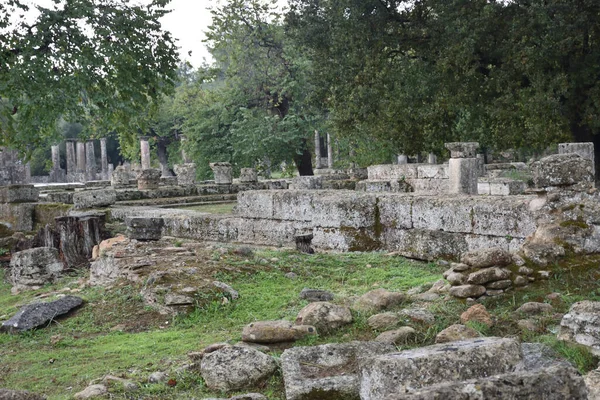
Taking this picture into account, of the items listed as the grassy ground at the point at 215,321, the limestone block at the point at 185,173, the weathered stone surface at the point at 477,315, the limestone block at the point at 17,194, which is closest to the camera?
the grassy ground at the point at 215,321

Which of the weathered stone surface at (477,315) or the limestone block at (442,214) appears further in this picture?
the limestone block at (442,214)

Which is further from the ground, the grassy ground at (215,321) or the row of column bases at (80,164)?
the row of column bases at (80,164)

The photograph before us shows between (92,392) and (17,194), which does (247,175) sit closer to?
(17,194)

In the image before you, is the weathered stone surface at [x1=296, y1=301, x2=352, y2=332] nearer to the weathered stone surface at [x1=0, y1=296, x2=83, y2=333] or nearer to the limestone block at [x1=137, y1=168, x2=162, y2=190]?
the weathered stone surface at [x1=0, y1=296, x2=83, y2=333]

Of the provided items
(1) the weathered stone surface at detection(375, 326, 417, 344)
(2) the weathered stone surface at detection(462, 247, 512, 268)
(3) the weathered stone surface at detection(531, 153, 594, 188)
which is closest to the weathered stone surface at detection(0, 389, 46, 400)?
(1) the weathered stone surface at detection(375, 326, 417, 344)

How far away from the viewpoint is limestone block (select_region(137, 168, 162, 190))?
21844 mm

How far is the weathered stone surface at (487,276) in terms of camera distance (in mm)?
5859

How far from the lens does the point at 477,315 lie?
519cm

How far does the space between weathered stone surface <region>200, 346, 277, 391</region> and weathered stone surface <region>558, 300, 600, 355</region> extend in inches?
82.0

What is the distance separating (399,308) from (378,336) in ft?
3.12

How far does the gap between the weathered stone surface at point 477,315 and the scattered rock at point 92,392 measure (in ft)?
9.14

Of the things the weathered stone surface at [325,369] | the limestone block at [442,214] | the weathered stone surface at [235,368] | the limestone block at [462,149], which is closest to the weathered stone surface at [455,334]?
the weathered stone surface at [325,369]

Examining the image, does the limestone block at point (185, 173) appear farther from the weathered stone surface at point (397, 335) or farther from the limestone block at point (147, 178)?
the weathered stone surface at point (397, 335)

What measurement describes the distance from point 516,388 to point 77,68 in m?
10.0
